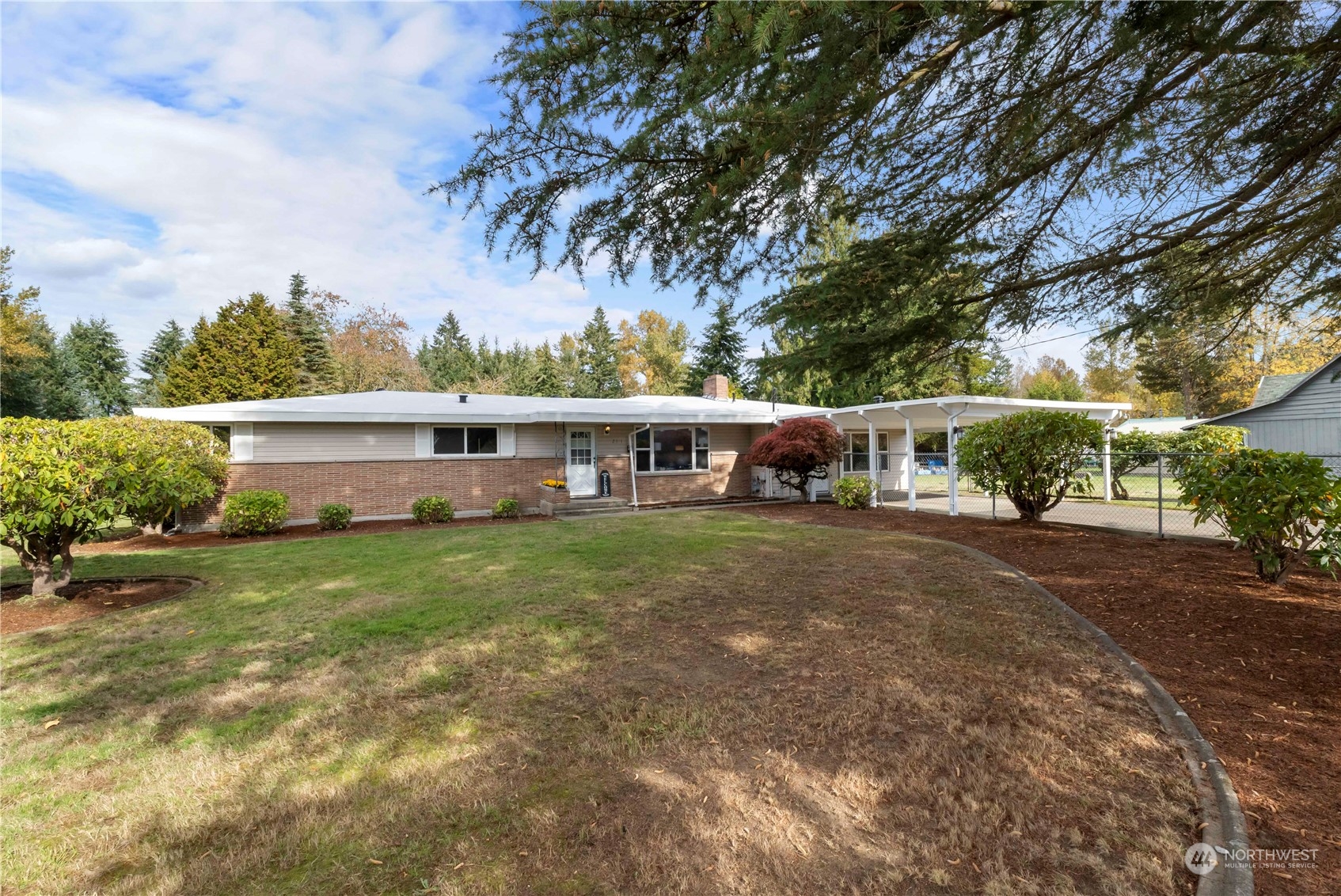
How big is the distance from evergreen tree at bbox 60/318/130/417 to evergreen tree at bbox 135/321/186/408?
2.80 ft

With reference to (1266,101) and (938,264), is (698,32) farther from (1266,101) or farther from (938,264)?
(1266,101)

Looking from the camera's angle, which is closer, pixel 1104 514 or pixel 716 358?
pixel 1104 514

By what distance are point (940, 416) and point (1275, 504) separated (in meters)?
9.06

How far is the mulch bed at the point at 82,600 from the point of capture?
554 centimetres

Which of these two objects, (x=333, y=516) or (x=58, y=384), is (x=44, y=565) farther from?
(x=58, y=384)

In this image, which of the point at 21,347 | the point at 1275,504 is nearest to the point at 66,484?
the point at 1275,504

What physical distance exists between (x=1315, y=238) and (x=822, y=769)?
5928 mm

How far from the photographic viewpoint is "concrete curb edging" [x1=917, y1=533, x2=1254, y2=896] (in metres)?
2.03

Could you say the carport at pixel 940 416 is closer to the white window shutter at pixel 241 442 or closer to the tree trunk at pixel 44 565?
the tree trunk at pixel 44 565

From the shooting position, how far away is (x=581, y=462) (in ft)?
50.1

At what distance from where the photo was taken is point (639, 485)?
1594 centimetres

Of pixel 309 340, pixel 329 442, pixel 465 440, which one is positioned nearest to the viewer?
pixel 329 442

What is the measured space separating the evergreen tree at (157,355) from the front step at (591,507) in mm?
39568

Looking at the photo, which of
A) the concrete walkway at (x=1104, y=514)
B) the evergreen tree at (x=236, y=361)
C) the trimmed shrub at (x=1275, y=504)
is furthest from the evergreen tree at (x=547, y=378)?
the trimmed shrub at (x=1275, y=504)
